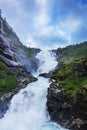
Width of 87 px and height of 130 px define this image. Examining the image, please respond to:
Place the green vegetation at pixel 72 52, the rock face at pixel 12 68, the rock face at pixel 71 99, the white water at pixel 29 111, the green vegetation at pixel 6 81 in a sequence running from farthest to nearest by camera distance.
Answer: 1. the green vegetation at pixel 72 52
2. the green vegetation at pixel 6 81
3. the rock face at pixel 12 68
4. the white water at pixel 29 111
5. the rock face at pixel 71 99

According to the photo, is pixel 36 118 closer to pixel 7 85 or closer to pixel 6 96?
pixel 6 96

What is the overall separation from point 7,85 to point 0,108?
423 inches

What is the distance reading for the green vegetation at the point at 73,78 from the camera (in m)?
53.3

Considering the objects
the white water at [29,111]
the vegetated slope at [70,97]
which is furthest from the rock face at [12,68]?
the vegetated slope at [70,97]

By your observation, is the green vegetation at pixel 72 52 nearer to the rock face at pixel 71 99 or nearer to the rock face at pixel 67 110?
the rock face at pixel 71 99

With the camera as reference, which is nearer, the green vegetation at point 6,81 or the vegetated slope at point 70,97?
the vegetated slope at point 70,97

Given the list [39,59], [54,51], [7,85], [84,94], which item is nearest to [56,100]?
[84,94]

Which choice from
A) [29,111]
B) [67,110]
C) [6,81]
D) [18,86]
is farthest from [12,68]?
[67,110]

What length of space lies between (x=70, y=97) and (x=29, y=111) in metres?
10.6

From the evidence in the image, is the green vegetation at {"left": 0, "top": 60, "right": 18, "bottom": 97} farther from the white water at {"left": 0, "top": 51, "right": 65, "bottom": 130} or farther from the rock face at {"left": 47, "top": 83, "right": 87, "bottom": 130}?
the rock face at {"left": 47, "top": 83, "right": 87, "bottom": 130}

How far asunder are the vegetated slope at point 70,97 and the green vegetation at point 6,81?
1085 centimetres

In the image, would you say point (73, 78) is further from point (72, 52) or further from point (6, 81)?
point (72, 52)

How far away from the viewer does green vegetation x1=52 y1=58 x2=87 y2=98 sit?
53.3 m

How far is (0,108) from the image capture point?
5984 centimetres
